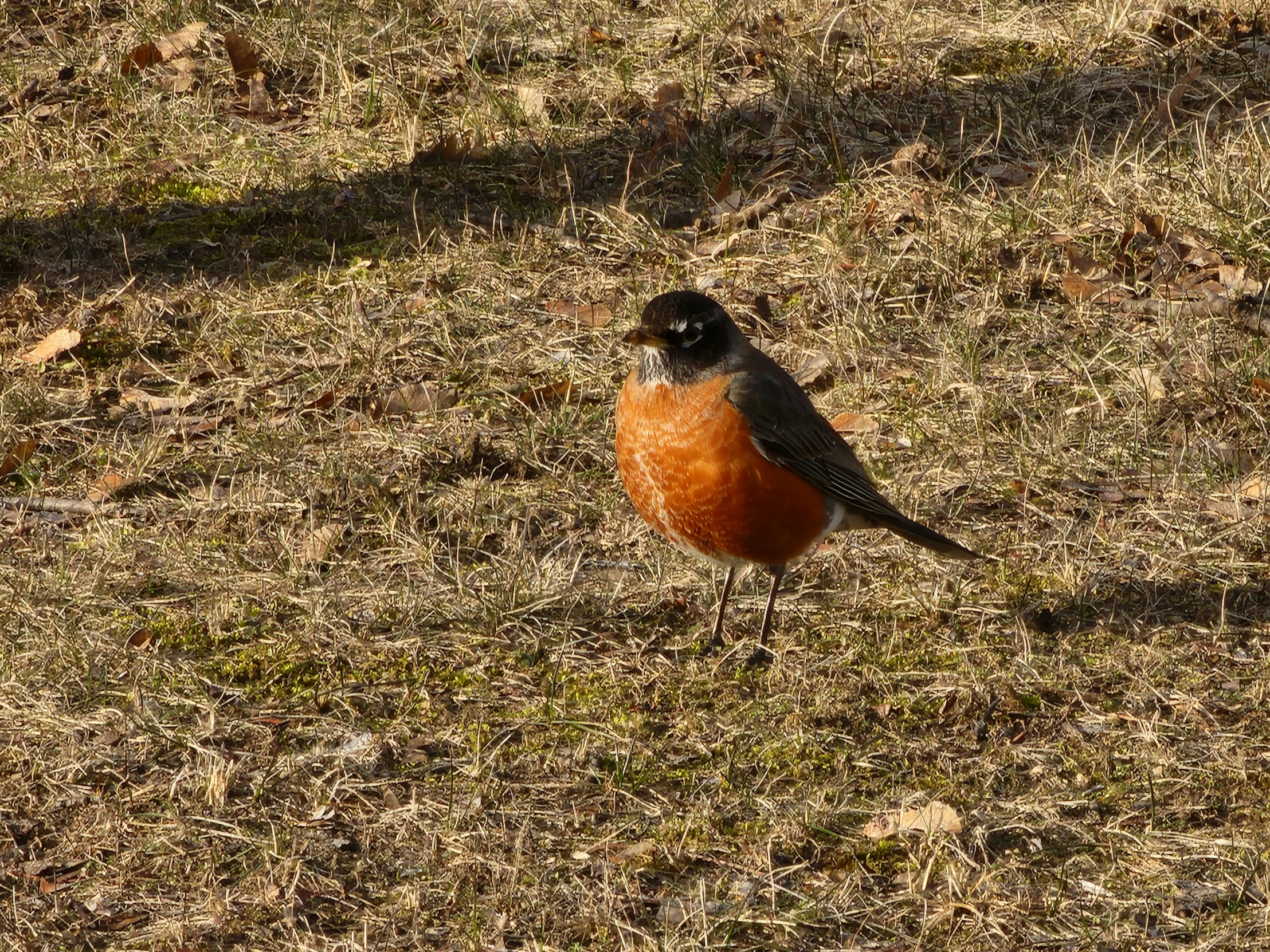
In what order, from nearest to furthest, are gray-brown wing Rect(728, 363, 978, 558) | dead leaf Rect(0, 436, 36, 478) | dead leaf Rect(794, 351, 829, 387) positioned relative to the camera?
gray-brown wing Rect(728, 363, 978, 558), dead leaf Rect(0, 436, 36, 478), dead leaf Rect(794, 351, 829, 387)

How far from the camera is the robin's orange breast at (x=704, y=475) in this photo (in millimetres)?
4105

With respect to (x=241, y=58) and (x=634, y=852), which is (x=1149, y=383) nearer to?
(x=634, y=852)

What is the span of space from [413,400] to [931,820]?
110 inches

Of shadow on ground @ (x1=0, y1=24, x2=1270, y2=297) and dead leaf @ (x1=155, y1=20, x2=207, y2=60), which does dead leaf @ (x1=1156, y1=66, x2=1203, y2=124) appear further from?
dead leaf @ (x1=155, y1=20, x2=207, y2=60)

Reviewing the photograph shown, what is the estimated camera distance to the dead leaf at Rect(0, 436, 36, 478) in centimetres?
516

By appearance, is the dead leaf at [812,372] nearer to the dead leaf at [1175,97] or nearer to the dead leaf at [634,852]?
the dead leaf at [1175,97]

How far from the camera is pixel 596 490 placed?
16.6 feet

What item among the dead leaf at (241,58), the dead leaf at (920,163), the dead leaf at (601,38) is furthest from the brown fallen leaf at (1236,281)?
the dead leaf at (241,58)

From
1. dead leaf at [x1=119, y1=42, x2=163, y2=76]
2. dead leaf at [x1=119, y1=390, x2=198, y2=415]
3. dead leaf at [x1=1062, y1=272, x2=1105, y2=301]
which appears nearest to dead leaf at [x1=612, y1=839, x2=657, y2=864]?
dead leaf at [x1=119, y1=390, x2=198, y2=415]

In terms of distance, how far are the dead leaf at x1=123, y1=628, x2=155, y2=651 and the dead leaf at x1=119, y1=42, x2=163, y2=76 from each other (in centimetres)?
432

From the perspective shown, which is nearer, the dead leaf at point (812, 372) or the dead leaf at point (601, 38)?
the dead leaf at point (812, 372)

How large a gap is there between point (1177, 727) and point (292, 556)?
8.78 feet

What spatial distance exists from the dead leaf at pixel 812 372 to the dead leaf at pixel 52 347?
9.50 feet

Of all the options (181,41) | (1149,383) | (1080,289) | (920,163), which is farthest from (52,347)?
(1149,383)
